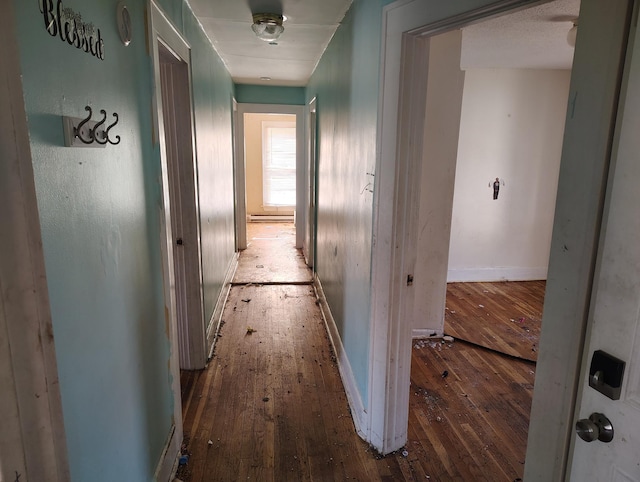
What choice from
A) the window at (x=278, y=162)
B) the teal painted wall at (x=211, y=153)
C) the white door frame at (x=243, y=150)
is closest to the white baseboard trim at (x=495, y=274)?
the white door frame at (x=243, y=150)

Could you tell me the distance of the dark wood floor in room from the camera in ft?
6.44

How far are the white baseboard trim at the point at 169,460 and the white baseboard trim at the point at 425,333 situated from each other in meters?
1.97

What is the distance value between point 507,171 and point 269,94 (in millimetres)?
3166

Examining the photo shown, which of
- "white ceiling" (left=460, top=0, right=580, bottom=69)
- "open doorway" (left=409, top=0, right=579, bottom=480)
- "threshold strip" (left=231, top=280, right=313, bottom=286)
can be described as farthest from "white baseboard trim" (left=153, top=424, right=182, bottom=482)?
"white ceiling" (left=460, top=0, right=580, bottom=69)

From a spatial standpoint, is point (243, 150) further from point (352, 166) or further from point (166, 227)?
point (166, 227)

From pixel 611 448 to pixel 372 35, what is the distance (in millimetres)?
1773

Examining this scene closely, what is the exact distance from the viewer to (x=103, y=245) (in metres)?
1.17

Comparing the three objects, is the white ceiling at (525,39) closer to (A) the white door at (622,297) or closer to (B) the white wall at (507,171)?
(B) the white wall at (507,171)

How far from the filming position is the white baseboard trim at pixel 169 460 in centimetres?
171

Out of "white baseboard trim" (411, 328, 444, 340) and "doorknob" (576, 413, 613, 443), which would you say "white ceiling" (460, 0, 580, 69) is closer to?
"doorknob" (576, 413, 613, 443)

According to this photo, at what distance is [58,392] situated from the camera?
829 millimetres

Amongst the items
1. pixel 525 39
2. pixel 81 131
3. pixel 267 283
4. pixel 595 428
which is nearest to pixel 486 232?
pixel 525 39

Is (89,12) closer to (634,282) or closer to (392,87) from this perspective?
(392,87)

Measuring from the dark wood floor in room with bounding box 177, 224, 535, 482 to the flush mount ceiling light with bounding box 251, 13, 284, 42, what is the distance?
223cm
